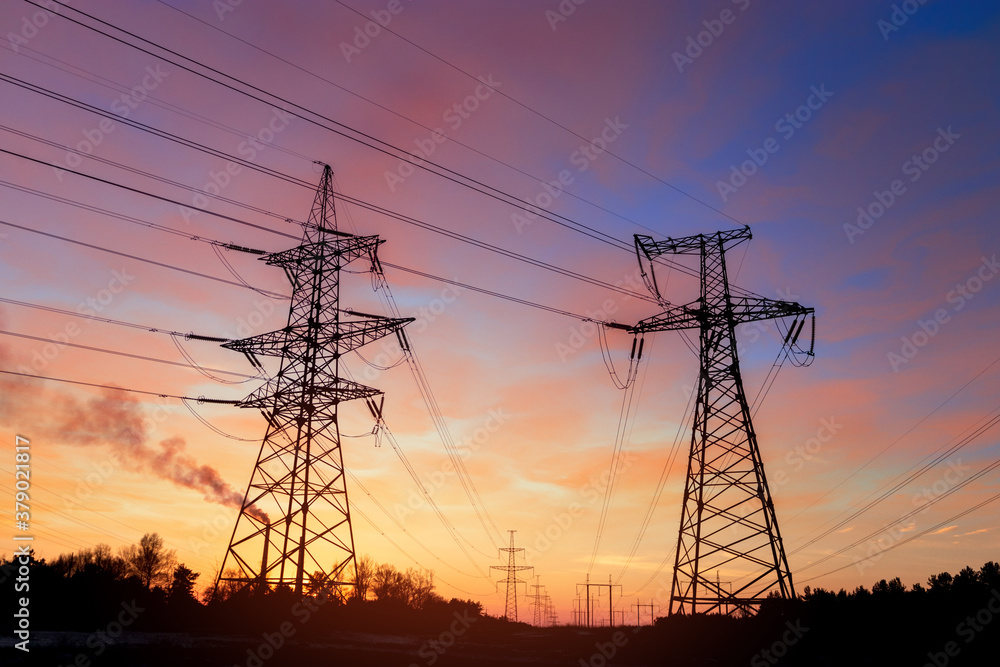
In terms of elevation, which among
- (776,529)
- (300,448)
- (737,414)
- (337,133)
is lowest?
(776,529)

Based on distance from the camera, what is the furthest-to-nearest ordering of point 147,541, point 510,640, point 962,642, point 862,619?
point 147,541 → point 510,640 → point 862,619 → point 962,642

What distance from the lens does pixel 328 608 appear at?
120ft

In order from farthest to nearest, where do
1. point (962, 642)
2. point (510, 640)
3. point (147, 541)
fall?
1. point (147, 541)
2. point (510, 640)
3. point (962, 642)

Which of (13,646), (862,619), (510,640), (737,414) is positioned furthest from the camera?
(510,640)

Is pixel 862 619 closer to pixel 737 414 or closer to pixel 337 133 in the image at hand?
pixel 737 414

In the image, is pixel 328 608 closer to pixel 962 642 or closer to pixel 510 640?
pixel 510 640

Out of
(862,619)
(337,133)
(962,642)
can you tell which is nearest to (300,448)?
(337,133)

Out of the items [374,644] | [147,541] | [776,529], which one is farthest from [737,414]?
[147,541]

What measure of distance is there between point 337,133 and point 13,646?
2295cm

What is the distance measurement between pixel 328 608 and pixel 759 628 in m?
21.8

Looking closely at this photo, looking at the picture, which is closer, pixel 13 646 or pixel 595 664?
pixel 13 646

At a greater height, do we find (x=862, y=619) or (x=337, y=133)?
(x=337, y=133)

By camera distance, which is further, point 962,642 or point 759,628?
point 759,628

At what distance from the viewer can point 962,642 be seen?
27.4 metres
